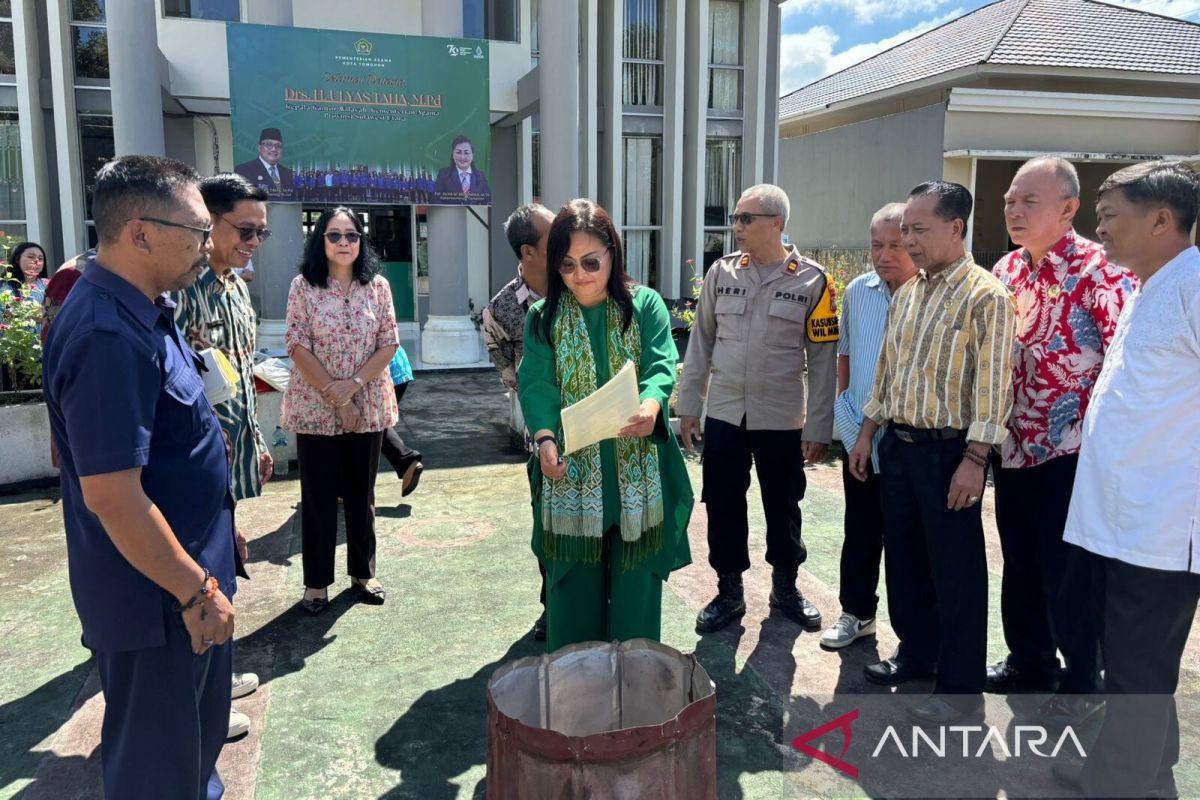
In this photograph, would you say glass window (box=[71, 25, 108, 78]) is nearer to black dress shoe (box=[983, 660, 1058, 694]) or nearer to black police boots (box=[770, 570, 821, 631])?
black police boots (box=[770, 570, 821, 631])

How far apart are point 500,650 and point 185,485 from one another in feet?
6.32

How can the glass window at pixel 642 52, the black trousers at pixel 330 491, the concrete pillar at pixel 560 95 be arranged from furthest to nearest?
the glass window at pixel 642 52, the concrete pillar at pixel 560 95, the black trousers at pixel 330 491

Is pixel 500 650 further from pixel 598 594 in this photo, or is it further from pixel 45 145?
pixel 45 145

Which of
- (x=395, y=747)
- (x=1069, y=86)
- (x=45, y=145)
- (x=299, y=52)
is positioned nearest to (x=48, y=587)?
(x=395, y=747)

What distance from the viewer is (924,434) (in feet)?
9.96

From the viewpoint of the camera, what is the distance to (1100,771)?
252 cm

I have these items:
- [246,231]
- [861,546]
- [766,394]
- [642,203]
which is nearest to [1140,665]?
[861,546]

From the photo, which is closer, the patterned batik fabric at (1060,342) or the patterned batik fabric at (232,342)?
the patterned batik fabric at (1060,342)

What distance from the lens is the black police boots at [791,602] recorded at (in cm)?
393

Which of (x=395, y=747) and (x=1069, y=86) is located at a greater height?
(x=1069, y=86)

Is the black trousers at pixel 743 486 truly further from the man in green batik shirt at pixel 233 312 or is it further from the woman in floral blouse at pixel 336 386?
the man in green batik shirt at pixel 233 312

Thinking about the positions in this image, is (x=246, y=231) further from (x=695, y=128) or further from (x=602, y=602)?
(x=695, y=128)

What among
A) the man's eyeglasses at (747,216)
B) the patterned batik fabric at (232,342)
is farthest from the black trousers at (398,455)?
the man's eyeglasses at (747,216)

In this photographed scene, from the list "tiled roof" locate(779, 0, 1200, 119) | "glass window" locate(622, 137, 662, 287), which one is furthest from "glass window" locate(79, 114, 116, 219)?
"tiled roof" locate(779, 0, 1200, 119)
